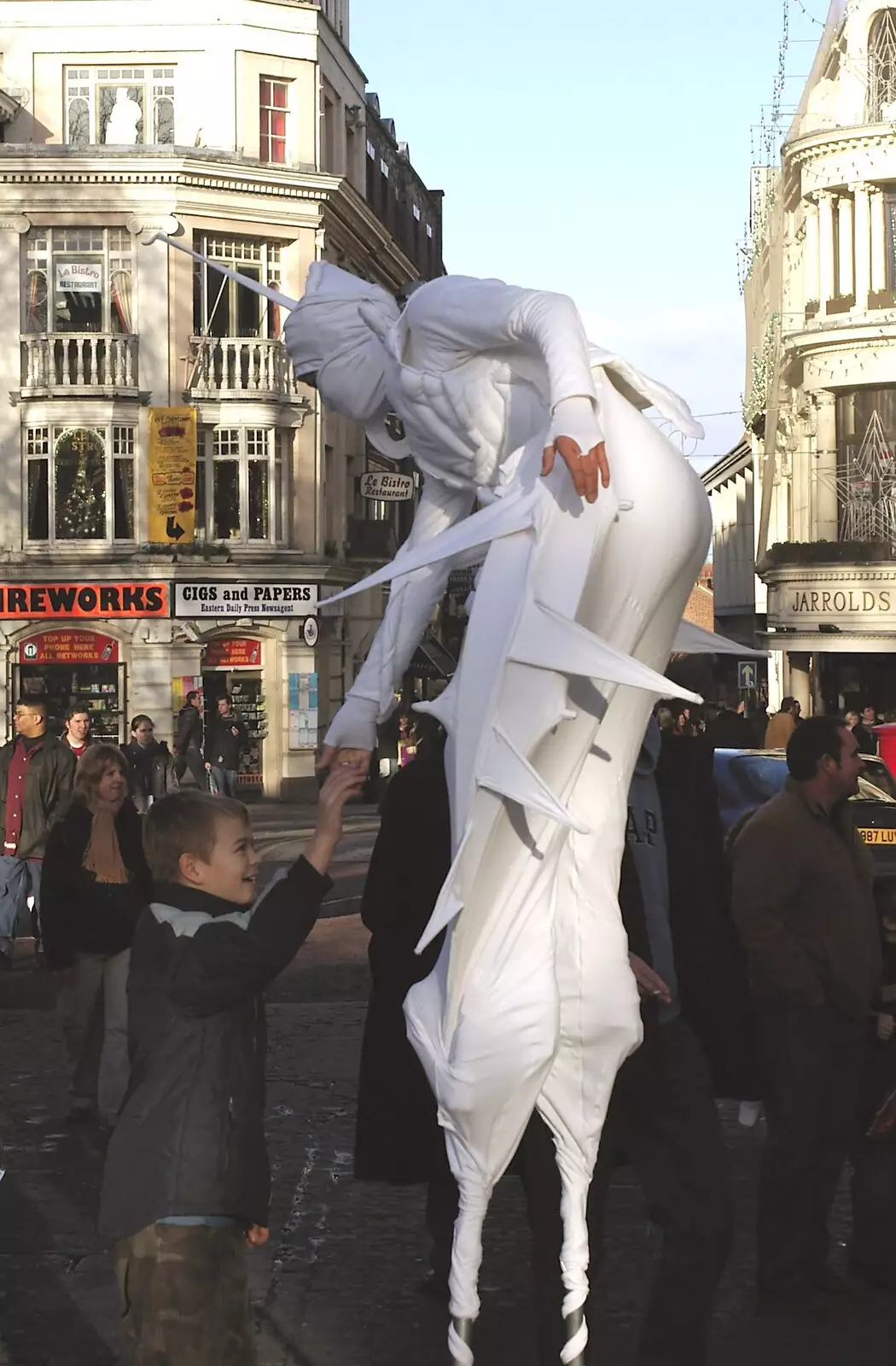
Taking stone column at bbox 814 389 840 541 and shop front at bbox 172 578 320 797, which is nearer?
shop front at bbox 172 578 320 797

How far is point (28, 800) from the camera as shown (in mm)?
13266

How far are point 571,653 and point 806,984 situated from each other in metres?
2.37

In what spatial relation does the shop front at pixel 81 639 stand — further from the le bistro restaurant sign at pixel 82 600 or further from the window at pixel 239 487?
the window at pixel 239 487

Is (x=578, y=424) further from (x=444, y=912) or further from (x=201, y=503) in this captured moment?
(x=201, y=503)

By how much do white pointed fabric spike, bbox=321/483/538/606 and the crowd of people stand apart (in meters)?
0.48

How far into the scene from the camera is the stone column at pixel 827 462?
44.0 meters

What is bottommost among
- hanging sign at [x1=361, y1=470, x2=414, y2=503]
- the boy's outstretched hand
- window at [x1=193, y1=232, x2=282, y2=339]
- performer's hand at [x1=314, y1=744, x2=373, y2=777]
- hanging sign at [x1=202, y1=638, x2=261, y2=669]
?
the boy's outstretched hand

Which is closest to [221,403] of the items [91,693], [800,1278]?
[91,693]

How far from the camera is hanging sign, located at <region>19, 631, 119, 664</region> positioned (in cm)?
3834

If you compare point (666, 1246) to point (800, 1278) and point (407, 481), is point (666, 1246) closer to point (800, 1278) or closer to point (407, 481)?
point (800, 1278)

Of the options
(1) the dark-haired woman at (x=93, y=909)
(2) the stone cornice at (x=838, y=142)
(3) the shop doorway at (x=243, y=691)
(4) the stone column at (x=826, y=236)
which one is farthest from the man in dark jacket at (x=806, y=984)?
(4) the stone column at (x=826, y=236)

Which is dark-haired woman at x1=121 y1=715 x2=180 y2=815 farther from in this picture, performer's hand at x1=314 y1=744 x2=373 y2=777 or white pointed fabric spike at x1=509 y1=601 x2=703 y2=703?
white pointed fabric spike at x1=509 y1=601 x2=703 y2=703

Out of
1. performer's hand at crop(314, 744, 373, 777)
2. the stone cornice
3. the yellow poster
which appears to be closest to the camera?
performer's hand at crop(314, 744, 373, 777)

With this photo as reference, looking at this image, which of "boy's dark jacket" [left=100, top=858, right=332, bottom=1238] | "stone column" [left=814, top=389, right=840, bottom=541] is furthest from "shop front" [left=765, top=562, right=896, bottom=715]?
"boy's dark jacket" [left=100, top=858, right=332, bottom=1238]
